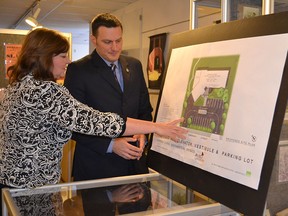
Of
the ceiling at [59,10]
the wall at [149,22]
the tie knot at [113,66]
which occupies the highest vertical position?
the ceiling at [59,10]

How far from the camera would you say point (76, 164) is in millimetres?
1546

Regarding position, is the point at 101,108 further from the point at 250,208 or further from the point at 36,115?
the point at 250,208

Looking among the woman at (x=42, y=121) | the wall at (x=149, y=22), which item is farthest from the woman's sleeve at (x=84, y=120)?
the wall at (x=149, y=22)

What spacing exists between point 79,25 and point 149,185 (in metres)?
6.06

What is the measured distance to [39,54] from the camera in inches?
49.3

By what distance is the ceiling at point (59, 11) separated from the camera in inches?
189

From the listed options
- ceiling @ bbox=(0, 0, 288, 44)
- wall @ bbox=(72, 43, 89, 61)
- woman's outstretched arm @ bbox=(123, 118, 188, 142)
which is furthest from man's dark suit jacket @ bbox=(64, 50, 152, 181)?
wall @ bbox=(72, 43, 89, 61)

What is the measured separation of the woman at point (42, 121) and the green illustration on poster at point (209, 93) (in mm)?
74

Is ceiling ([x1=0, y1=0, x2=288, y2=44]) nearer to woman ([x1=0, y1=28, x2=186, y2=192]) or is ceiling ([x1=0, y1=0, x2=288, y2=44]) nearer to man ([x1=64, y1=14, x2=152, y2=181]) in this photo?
man ([x1=64, y1=14, x2=152, y2=181])

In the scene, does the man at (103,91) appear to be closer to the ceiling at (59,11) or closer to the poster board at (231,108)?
the poster board at (231,108)

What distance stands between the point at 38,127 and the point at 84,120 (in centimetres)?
23

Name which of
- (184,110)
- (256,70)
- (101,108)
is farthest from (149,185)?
(256,70)

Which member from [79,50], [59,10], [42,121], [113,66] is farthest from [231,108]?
[79,50]

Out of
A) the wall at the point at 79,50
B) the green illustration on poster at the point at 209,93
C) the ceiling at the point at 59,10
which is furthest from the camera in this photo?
the wall at the point at 79,50
